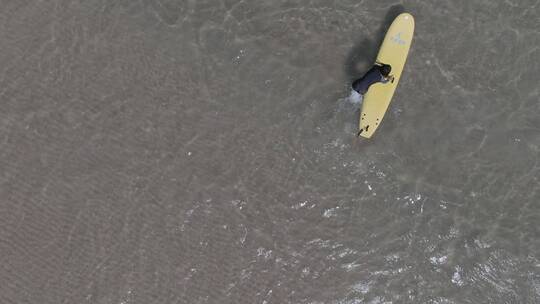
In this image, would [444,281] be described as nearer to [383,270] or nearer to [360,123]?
[383,270]

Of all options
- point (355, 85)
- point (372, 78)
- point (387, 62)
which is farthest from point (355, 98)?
point (387, 62)

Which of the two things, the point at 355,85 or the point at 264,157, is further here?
the point at 264,157

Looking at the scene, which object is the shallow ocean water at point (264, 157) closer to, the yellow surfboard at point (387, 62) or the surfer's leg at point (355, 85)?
the yellow surfboard at point (387, 62)

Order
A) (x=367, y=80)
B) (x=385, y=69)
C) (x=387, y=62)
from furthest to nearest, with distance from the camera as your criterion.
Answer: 1. (x=387, y=62)
2. (x=385, y=69)
3. (x=367, y=80)

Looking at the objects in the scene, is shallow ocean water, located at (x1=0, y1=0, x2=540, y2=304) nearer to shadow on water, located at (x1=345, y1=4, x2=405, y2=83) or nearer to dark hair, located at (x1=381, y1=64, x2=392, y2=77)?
shadow on water, located at (x1=345, y1=4, x2=405, y2=83)

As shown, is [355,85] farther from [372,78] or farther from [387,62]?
[387,62]

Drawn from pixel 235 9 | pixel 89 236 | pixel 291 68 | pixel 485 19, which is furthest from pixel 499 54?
pixel 89 236

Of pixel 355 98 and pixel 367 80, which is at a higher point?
pixel 367 80
